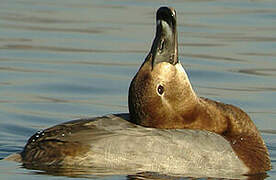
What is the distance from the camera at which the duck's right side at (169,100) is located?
28.6ft

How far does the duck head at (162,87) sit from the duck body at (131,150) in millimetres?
154

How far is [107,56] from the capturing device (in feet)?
46.4

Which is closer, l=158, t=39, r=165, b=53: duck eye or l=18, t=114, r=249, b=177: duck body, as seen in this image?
l=18, t=114, r=249, b=177: duck body

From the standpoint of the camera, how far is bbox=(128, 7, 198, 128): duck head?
28.6 feet

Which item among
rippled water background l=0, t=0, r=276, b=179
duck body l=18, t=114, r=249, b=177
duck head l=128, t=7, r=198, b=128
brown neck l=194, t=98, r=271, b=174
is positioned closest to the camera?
duck body l=18, t=114, r=249, b=177

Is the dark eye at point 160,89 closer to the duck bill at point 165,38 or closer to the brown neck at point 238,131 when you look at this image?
the duck bill at point 165,38

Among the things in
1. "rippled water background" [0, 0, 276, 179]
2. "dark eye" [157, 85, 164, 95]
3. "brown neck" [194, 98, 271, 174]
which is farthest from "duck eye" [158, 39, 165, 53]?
"rippled water background" [0, 0, 276, 179]

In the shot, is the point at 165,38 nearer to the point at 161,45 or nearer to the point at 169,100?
the point at 161,45

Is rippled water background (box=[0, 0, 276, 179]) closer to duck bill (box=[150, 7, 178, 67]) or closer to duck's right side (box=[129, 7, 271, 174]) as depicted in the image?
duck's right side (box=[129, 7, 271, 174])

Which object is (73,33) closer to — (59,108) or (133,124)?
(59,108)

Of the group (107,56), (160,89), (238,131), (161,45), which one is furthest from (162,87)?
(107,56)

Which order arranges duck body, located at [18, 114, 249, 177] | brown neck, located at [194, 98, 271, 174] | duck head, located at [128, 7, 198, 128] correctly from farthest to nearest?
brown neck, located at [194, 98, 271, 174] < duck head, located at [128, 7, 198, 128] < duck body, located at [18, 114, 249, 177]

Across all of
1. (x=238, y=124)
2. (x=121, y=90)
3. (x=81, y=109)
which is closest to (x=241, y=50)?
(x=121, y=90)

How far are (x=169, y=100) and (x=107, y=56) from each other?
5360 millimetres
